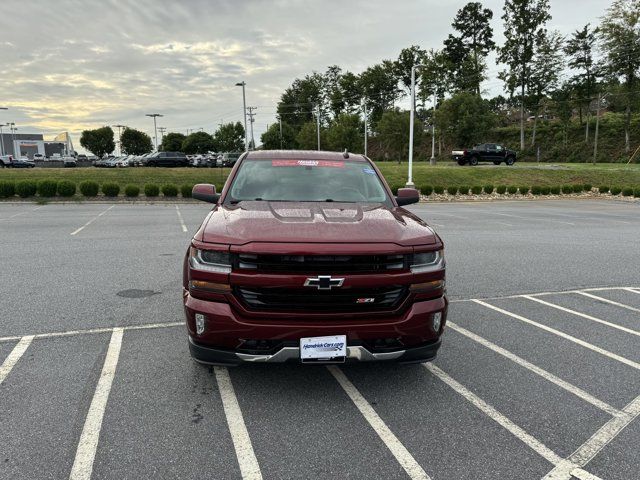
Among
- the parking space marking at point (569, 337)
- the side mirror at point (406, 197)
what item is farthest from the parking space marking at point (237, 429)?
the parking space marking at point (569, 337)

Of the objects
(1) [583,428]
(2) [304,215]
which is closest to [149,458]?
(2) [304,215]

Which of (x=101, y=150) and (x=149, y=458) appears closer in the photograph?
(x=149, y=458)

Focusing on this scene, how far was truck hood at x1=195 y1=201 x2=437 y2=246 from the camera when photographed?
3.19m

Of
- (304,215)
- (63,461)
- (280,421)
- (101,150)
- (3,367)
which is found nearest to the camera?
(63,461)

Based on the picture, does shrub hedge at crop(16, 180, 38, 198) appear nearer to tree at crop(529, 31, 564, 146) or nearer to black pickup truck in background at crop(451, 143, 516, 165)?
black pickup truck in background at crop(451, 143, 516, 165)

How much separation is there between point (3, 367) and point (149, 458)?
2.03 metres

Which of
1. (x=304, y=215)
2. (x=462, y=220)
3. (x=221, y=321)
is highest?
(x=304, y=215)

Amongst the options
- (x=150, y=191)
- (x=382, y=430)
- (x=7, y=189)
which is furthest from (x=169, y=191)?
(x=382, y=430)

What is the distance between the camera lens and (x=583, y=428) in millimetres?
3135

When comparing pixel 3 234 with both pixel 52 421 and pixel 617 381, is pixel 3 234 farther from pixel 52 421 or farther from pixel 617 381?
pixel 617 381

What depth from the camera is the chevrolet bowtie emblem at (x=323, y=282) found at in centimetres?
308

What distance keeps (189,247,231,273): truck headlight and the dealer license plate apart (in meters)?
0.71

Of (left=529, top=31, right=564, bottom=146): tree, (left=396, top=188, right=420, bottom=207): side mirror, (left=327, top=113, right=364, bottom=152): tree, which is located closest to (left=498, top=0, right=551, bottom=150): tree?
(left=529, top=31, right=564, bottom=146): tree

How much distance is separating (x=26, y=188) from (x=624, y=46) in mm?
53119
